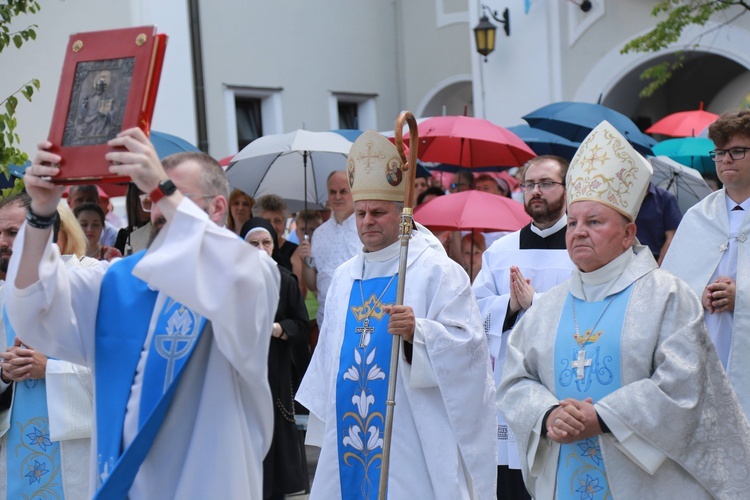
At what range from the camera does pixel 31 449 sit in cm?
522

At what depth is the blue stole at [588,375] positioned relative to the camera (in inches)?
181

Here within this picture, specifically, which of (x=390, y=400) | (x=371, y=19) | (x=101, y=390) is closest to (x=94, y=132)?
(x=101, y=390)

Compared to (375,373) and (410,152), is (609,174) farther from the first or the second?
(375,373)

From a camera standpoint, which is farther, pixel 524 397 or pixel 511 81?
pixel 511 81

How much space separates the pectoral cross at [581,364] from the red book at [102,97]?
7.13 ft

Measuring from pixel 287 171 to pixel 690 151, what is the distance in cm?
491

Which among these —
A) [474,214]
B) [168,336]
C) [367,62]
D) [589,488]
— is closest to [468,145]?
[474,214]

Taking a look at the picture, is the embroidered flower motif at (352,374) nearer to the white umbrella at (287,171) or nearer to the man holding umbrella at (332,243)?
the man holding umbrella at (332,243)

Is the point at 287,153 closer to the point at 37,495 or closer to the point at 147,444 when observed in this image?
the point at 37,495

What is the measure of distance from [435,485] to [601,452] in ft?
3.06

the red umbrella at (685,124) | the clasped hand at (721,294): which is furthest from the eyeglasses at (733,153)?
the red umbrella at (685,124)

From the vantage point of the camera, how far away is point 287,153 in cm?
1037

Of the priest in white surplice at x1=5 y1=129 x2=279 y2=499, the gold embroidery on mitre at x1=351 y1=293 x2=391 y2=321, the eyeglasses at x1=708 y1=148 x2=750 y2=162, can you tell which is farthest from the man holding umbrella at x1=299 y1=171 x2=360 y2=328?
the priest in white surplice at x1=5 y1=129 x2=279 y2=499

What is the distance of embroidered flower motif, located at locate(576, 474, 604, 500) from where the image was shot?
Answer: 15.1 feet
